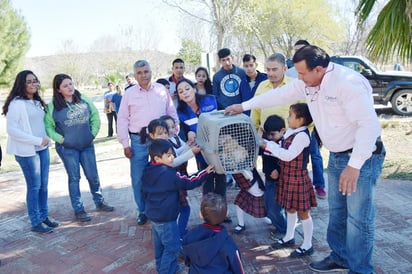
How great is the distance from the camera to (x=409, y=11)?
4590 mm

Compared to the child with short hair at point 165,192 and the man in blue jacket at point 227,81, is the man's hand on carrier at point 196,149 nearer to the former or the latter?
the child with short hair at point 165,192

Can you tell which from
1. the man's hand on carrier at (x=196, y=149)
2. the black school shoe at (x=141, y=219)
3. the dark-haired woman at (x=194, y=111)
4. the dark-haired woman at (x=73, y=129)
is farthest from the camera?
the black school shoe at (x=141, y=219)

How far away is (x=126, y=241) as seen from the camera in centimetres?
407

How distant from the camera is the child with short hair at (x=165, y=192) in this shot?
9.87ft

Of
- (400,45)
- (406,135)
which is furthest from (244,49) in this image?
(400,45)

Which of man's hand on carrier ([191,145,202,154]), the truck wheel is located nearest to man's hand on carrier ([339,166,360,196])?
man's hand on carrier ([191,145,202,154])

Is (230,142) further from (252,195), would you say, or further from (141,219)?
(141,219)

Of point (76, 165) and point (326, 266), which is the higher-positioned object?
point (76, 165)

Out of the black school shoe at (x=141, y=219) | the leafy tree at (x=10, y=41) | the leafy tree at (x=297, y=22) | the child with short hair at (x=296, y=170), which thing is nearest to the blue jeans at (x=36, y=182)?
the black school shoe at (x=141, y=219)

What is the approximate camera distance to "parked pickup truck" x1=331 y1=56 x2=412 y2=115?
37.3 ft

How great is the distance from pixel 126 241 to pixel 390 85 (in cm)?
1040

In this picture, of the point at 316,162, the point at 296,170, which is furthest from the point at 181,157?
the point at 316,162

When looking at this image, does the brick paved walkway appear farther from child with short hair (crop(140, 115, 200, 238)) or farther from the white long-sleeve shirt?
the white long-sleeve shirt

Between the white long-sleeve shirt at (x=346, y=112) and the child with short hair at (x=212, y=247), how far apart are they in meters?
0.97
